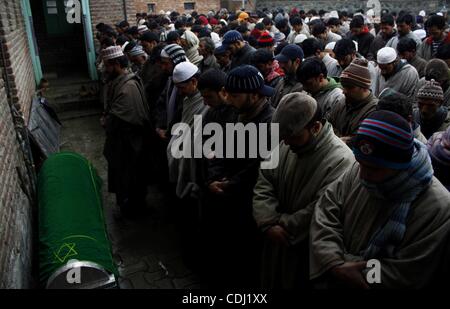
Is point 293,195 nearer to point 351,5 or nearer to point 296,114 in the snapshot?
point 296,114

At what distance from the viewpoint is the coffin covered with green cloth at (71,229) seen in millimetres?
2818

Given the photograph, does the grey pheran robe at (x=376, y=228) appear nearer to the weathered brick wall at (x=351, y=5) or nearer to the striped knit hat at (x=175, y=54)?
the striped knit hat at (x=175, y=54)

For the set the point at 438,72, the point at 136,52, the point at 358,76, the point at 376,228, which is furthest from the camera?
the point at 136,52

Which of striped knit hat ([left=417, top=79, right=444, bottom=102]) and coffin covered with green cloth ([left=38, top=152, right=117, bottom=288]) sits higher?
striped knit hat ([left=417, top=79, right=444, bottom=102])

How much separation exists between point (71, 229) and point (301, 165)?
200 centimetres

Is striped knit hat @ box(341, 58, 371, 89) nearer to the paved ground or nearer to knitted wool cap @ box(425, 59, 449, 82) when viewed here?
knitted wool cap @ box(425, 59, 449, 82)

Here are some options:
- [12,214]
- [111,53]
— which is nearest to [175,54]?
[111,53]

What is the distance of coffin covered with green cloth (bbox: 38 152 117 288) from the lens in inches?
111

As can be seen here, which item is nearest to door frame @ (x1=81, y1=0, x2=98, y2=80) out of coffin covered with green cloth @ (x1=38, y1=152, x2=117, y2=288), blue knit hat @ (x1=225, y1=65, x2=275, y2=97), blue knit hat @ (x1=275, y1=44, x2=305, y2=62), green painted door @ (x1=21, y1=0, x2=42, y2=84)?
green painted door @ (x1=21, y1=0, x2=42, y2=84)

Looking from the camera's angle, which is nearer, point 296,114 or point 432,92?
point 296,114

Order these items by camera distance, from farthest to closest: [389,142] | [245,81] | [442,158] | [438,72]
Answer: [438,72], [245,81], [442,158], [389,142]

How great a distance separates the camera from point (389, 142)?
5.89ft
